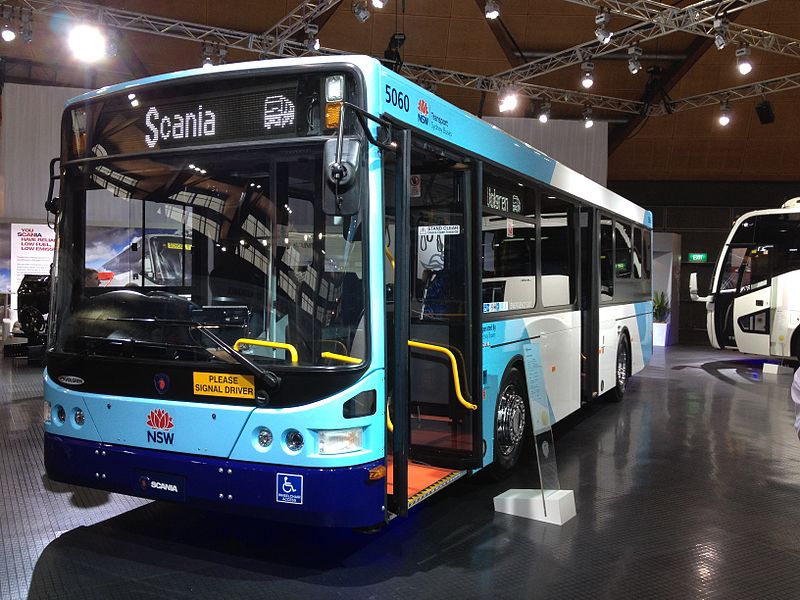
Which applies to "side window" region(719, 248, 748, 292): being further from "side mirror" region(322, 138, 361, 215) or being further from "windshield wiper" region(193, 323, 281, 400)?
"windshield wiper" region(193, 323, 281, 400)

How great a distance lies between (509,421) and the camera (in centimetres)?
533

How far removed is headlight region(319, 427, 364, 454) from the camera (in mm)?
3287

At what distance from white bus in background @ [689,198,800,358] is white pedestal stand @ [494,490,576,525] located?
9.28m

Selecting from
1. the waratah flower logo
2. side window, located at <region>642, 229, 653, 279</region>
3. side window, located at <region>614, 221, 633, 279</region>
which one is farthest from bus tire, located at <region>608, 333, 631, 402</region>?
the waratah flower logo

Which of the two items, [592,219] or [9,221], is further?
[9,221]

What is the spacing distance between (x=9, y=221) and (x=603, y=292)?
35.8ft

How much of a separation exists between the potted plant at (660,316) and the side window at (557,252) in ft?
38.0

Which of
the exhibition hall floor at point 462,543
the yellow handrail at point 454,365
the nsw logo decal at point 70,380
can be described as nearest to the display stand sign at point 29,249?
the exhibition hall floor at point 462,543

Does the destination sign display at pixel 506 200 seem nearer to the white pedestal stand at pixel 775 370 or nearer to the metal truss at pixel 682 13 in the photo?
the metal truss at pixel 682 13

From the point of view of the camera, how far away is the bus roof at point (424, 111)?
3.41 m

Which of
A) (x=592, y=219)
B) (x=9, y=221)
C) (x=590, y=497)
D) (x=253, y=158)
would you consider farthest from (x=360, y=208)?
(x=9, y=221)

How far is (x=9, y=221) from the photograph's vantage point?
42.8 feet

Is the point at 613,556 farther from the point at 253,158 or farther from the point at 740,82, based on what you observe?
the point at 740,82

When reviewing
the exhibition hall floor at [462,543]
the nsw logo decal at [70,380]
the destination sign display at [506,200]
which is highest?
the destination sign display at [506,200]
